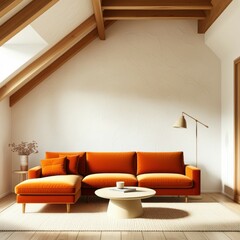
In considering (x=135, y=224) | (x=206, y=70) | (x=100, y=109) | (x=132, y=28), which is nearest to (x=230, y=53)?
(x=206, y=70)

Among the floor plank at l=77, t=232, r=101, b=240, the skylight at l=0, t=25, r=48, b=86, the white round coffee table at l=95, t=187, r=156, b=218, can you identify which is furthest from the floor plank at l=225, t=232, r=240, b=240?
the skylight at l=0, t=25, r=48, b=86

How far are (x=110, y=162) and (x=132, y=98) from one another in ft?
4.19

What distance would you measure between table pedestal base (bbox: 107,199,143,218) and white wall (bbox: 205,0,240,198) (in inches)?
84.9

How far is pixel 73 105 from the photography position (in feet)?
24.3

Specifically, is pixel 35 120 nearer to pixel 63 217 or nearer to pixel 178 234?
pixel 63 217

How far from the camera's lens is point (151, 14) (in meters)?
6.93

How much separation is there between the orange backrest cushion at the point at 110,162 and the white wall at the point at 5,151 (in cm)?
139

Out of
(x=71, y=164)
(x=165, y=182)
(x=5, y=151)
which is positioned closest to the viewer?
(x=165, y=182)

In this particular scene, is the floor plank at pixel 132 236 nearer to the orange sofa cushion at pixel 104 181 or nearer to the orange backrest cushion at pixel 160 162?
the orange sofa cushion at pixel 104 181

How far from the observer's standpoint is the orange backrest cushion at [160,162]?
6742mm

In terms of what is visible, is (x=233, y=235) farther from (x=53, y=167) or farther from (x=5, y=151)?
(x=5, y=151)

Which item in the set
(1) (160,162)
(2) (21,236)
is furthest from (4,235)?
(1) (160,162)

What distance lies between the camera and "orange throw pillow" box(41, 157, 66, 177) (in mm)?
6312

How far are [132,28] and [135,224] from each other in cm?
387
